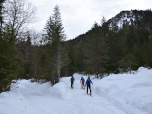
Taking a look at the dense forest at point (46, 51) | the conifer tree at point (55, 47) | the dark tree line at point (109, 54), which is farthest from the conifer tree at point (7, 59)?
the dark tree line at point (109, 54)

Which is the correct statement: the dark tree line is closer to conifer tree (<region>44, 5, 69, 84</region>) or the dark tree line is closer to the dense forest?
the dense forest

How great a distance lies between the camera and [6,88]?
10000mm

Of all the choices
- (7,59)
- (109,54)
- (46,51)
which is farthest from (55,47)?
(109,54)

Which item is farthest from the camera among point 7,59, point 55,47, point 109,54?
point 109,54

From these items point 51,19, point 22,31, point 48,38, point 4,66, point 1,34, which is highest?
point 51,19

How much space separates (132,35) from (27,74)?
53.8m

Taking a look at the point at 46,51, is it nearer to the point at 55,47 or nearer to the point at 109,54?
the point at 55,47

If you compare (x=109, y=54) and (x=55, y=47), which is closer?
(x=55, y=47)

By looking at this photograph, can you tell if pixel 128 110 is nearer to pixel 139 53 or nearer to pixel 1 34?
pixel 1 34

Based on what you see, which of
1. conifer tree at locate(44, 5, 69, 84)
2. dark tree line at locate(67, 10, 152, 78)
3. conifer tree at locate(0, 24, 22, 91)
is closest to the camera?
conifer tree at locate(0, 24, 22, 91)

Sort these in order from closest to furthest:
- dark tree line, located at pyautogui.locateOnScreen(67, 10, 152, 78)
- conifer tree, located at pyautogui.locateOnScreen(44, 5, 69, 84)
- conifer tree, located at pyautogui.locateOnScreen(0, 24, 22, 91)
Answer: conifer tree, located at pyautogui.locateOnScreen(0, 24, 22, 91), conifer tree, located at pyautogui.locateOnScreen(44, 5, 69, 84), dark tree line, located at pyautogui.locateOnScreen(67, 10, 152, 78)

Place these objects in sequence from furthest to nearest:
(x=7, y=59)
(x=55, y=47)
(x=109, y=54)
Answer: (x=109, y=54) → (x=55, y=47) → (x=7, y=59)

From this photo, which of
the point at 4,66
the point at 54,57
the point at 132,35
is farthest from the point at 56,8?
the point at 132,35

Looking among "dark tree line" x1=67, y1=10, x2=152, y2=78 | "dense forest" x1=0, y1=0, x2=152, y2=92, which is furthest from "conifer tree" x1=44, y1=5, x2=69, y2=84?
"dark tree line" x1=67, y1=10, x2=152, y2=78
